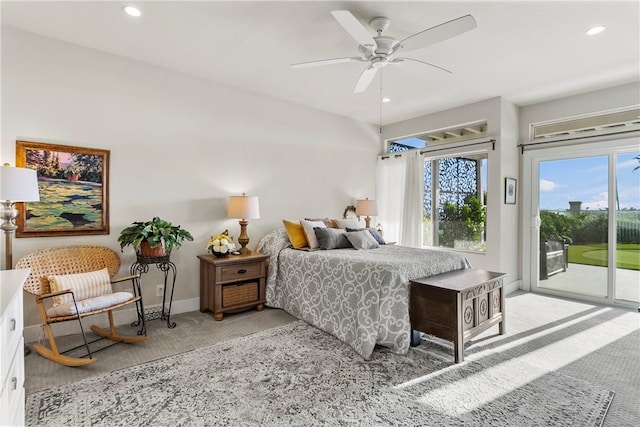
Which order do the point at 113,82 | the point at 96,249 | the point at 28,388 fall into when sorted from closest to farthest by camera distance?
the point at 28,388
the point at 96,249
the point at 113,82

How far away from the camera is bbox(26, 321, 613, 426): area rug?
1.83 meters

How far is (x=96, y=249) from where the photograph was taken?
301 cm

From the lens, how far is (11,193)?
2.32 meters

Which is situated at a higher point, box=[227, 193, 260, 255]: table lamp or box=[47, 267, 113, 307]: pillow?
box=[227, 193, 260, 255]: table lamp

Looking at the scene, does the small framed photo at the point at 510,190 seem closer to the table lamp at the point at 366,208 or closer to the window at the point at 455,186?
the window at the point at 455,186

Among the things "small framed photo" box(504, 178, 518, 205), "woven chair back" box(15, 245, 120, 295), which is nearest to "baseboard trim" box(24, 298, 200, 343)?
"woven chair back" box(15, 245, 120, 295)

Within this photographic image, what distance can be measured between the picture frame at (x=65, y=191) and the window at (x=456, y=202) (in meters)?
4.37

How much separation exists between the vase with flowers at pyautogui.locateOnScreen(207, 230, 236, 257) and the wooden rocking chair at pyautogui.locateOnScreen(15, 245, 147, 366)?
0.87 meters

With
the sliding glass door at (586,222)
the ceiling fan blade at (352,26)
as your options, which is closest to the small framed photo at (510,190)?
the sliding glass door at (586,222)

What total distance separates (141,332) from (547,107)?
5.59m

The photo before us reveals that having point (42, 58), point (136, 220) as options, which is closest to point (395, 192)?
point (136, 220)

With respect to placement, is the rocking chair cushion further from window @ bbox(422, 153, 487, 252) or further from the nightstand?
window @ bbox(422, 153, 487, 252)

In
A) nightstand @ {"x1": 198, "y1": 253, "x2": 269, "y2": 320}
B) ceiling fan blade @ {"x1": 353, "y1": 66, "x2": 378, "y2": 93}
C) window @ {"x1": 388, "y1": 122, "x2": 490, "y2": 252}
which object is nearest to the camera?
ceiling fan blade @ {"x1": 353, "y1": 66, "x2": 378, "y2": 93}

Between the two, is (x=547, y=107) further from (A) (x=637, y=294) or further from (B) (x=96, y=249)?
(B) (x=96, y=249)
